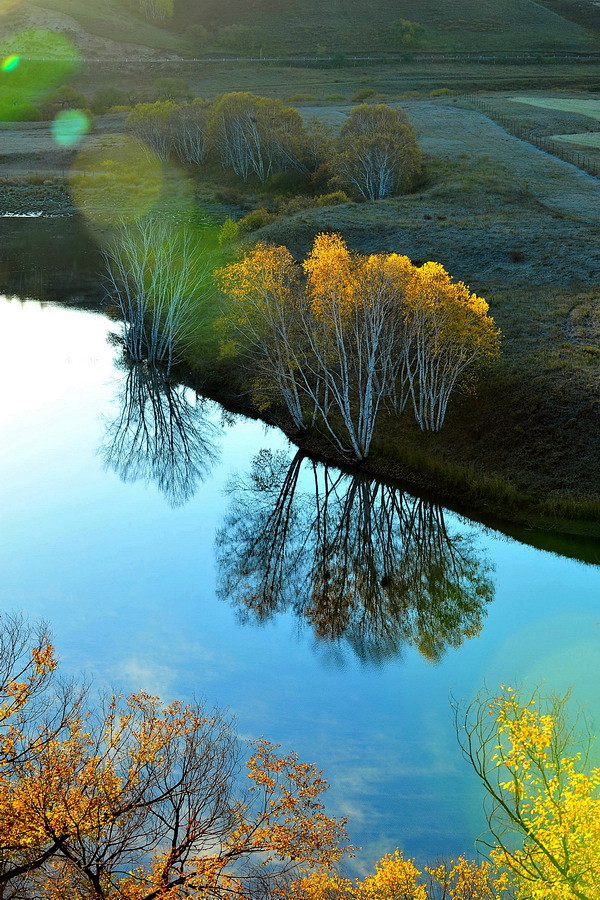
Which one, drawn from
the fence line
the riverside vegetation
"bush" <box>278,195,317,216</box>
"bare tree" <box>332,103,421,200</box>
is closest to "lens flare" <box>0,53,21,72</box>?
the fence line

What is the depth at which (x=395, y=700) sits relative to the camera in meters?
29.7

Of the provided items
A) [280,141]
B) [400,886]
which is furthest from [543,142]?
[400,886]

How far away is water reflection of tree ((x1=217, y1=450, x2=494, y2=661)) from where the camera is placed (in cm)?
3450

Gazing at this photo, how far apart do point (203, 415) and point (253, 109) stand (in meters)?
69.2

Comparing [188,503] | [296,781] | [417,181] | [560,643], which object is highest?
[417,181]

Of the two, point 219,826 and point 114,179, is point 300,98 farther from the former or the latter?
point 219,826

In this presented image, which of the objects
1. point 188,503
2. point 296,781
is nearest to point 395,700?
point 296,781

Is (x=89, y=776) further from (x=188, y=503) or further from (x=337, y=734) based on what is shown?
(x=188, y=503)

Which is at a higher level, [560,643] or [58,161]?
[58,161]

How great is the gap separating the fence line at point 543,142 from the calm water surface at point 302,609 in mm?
68939

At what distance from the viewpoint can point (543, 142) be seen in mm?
116688

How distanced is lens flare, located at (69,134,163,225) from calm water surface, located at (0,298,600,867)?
188 ft

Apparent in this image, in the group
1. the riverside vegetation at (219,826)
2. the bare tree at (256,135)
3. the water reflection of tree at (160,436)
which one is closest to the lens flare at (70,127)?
the bare tree at (256,135)

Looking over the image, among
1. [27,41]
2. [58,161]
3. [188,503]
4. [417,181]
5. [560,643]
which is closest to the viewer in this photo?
[560,643]
